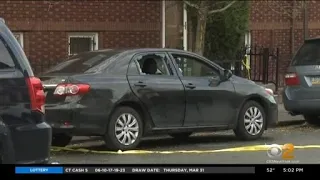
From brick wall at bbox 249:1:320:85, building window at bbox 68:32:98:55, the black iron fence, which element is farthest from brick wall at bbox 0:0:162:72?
brick wall at bbox 249:1:320:85

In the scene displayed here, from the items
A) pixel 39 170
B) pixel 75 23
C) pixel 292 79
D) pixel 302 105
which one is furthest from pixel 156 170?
pixel 75 23

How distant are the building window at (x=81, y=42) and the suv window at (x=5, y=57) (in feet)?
33.3

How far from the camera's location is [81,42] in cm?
1625

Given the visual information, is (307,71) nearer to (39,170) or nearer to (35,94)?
(35,94)

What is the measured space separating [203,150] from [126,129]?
3.93 feet

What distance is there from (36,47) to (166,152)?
7.55 m

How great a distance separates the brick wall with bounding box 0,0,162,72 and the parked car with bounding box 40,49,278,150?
5.89m

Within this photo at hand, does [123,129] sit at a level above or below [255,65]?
below

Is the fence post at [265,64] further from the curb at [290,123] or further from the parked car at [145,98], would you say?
the parked car at [145,98]

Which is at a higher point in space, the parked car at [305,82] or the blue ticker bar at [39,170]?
the parked car at [305,82]

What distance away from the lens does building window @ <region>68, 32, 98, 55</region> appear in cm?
1605

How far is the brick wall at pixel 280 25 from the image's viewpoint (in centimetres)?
1908

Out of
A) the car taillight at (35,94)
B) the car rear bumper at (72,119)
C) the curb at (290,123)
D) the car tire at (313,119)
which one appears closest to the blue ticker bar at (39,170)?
the car taillight at (35,94)
